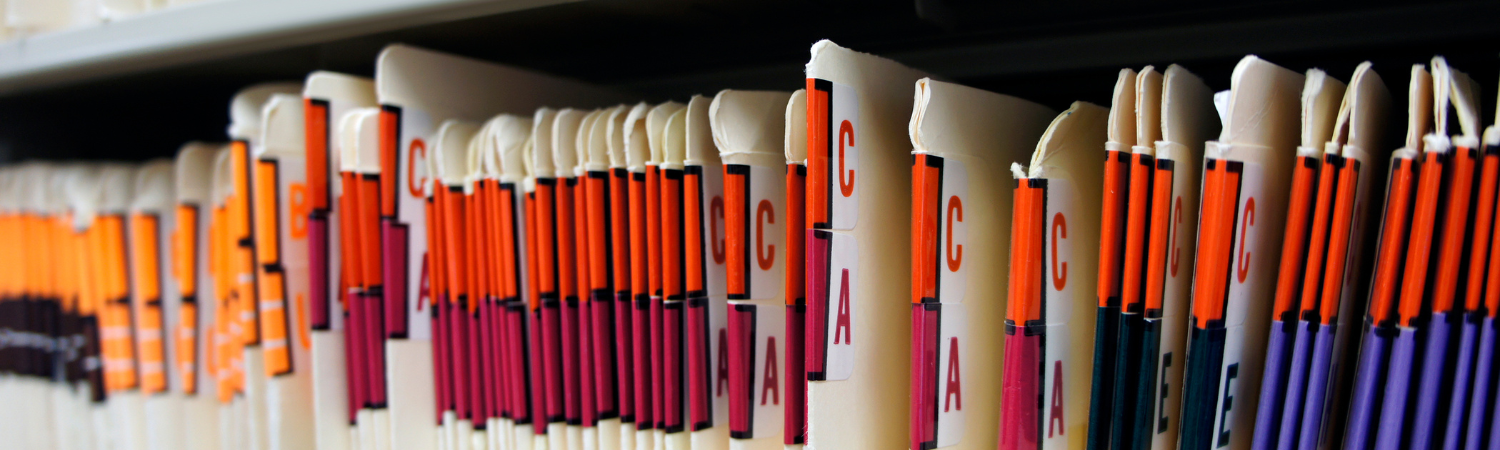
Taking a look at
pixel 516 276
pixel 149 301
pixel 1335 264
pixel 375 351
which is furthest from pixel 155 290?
pixel 1335 264

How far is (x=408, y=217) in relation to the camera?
0.72m

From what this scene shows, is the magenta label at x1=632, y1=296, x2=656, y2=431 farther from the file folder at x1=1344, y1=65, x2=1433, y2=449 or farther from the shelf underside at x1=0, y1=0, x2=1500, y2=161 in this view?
the file folder at x1=1344, y1=65, x2=1433, y2=449

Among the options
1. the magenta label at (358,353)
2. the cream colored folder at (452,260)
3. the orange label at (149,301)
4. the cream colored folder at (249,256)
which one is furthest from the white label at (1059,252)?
the orange label at (149,301)

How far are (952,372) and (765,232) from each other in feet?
0.50

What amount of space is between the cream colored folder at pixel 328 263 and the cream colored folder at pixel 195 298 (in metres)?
0.23

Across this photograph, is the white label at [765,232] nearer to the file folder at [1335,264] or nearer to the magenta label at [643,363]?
the magenta label at [643,363]

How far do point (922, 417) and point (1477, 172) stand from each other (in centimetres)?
31

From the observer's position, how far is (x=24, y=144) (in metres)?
1.21

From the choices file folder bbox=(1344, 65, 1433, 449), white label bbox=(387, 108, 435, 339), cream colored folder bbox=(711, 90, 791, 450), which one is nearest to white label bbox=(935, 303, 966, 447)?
cream colored folder bbox=(711, 90, 791, 450)

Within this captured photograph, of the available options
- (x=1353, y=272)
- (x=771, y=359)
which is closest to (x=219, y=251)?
(x=771, y=359)

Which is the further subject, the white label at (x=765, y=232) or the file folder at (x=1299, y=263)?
the white label at (x=765, y=232)

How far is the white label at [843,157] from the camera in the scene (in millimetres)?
492

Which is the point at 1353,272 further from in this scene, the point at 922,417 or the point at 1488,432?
the point at 922,417

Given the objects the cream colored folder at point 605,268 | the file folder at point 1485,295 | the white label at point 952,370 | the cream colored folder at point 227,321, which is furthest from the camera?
the cream colored folder at point 227,321
